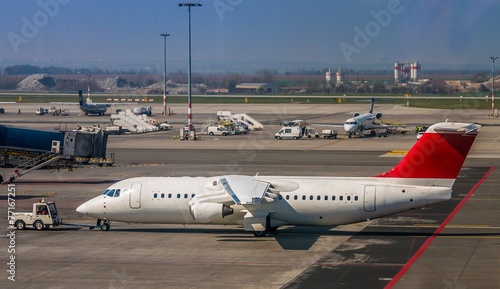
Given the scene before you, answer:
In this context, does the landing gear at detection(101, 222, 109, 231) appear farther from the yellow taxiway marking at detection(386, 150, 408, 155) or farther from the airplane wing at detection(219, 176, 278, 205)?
the yellow taxiway marking at detection(386, 150, 408, 155)

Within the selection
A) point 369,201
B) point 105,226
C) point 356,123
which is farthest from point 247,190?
point 356,123

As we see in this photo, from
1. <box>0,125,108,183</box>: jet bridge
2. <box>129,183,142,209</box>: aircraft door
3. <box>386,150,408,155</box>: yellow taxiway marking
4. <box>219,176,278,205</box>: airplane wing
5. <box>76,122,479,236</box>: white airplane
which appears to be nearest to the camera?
<box>219,176,278,205</box>: airplane wing

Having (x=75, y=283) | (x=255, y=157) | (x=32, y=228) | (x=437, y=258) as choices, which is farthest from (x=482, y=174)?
(x=75, y=283)

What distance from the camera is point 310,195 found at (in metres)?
44.2

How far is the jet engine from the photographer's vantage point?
1735 inches

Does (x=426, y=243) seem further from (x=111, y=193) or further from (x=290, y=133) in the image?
(x=290, y=133)

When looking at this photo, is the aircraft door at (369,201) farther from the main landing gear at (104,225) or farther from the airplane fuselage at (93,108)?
the airplane fuselage at (93,108)

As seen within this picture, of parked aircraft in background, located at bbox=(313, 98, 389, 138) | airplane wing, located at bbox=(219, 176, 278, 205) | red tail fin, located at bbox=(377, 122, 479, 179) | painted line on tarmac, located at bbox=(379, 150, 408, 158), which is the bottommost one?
painted line on tarmac, located at bbox=(379, 150, 408, 158)

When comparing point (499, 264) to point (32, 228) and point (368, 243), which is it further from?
point (32, 228)

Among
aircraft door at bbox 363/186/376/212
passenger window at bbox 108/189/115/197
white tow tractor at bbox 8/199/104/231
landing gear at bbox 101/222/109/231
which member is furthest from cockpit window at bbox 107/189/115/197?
aircraft door at bbox 363/186/376/212

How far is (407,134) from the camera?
396 feet

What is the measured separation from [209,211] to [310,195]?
18.2 ft

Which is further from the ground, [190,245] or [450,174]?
[450,174]

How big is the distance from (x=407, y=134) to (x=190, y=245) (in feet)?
272
